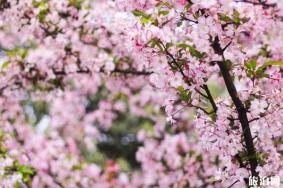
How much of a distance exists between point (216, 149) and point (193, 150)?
13.5 feet

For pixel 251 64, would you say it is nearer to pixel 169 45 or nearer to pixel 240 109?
pixel 240 109

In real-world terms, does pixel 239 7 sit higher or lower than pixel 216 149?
higher

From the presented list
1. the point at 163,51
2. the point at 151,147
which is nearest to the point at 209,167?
the point at 151,147

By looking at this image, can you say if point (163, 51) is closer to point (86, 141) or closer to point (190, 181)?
point (190, 181)

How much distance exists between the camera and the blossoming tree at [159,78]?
301cm

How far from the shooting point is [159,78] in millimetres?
3092

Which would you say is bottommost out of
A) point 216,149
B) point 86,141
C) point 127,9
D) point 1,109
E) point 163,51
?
point 216,149

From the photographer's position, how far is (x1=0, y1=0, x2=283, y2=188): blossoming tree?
9.87 ft

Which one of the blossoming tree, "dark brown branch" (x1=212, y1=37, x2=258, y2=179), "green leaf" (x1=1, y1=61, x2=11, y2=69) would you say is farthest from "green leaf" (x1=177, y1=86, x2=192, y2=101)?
"green leaf" (x1=1, y1=61, x2=11, y2=69)

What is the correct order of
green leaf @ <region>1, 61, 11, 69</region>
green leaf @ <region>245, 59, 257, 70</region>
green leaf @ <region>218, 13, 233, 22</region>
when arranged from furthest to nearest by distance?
green leaf @ <region>1, 61, 11, 69</region>, green leaf @ <region>245, 59, 257, 70</region>, green leaf @ <region>218, 13, 233, 22</region>

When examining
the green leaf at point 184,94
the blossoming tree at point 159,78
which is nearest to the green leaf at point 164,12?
the blossoming tree at point 159,78

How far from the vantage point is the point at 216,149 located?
10.1 ft

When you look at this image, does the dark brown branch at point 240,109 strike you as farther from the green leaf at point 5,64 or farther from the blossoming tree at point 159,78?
the green leaf at point 5,64

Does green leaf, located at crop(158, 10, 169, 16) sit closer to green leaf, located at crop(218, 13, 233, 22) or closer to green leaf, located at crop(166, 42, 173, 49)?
green leaf, located at crop(166, 42, 173, 49)
